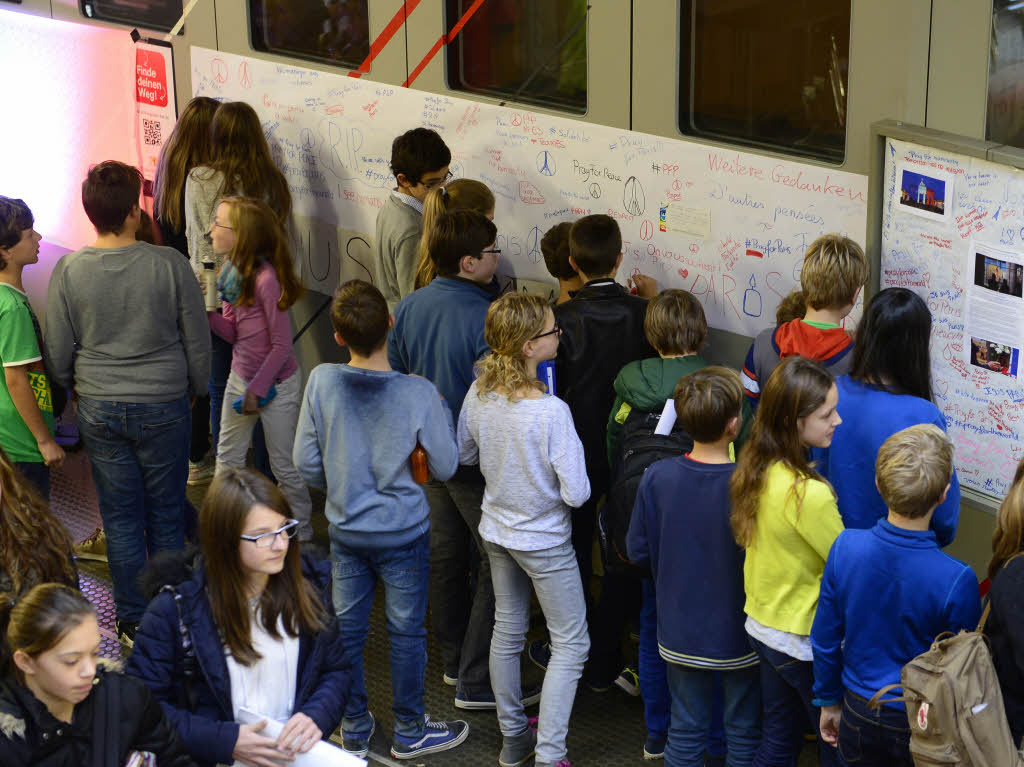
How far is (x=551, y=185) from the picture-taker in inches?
193

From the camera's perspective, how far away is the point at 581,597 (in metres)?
3.84

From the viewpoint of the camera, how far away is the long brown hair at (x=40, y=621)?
2502 millimetres

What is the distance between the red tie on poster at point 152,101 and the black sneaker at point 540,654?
352 centimetres

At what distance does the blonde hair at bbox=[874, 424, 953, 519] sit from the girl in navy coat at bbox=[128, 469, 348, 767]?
133 centimetres

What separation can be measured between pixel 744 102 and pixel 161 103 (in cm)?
372

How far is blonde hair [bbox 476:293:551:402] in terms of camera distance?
3.62m

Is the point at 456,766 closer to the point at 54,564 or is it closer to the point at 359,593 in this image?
the point at 359,593

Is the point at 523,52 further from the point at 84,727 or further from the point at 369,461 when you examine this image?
the point at 84,727

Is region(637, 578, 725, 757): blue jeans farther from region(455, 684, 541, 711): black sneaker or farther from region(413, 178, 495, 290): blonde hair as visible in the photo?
region(413, 178, 495, 290): blonde hair

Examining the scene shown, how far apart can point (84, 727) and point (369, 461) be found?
1.35 meters

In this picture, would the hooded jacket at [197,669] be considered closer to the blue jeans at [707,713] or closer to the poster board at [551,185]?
the blue jeans at [707,713]

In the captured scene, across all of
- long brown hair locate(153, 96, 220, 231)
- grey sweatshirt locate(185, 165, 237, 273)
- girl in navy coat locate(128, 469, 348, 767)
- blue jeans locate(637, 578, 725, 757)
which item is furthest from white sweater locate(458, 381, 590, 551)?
long brown hair locate(153, 96, 220, 231)

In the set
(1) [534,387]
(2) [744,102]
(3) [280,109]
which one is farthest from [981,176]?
(3) [280,109]

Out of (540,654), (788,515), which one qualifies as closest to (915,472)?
(788,515)
